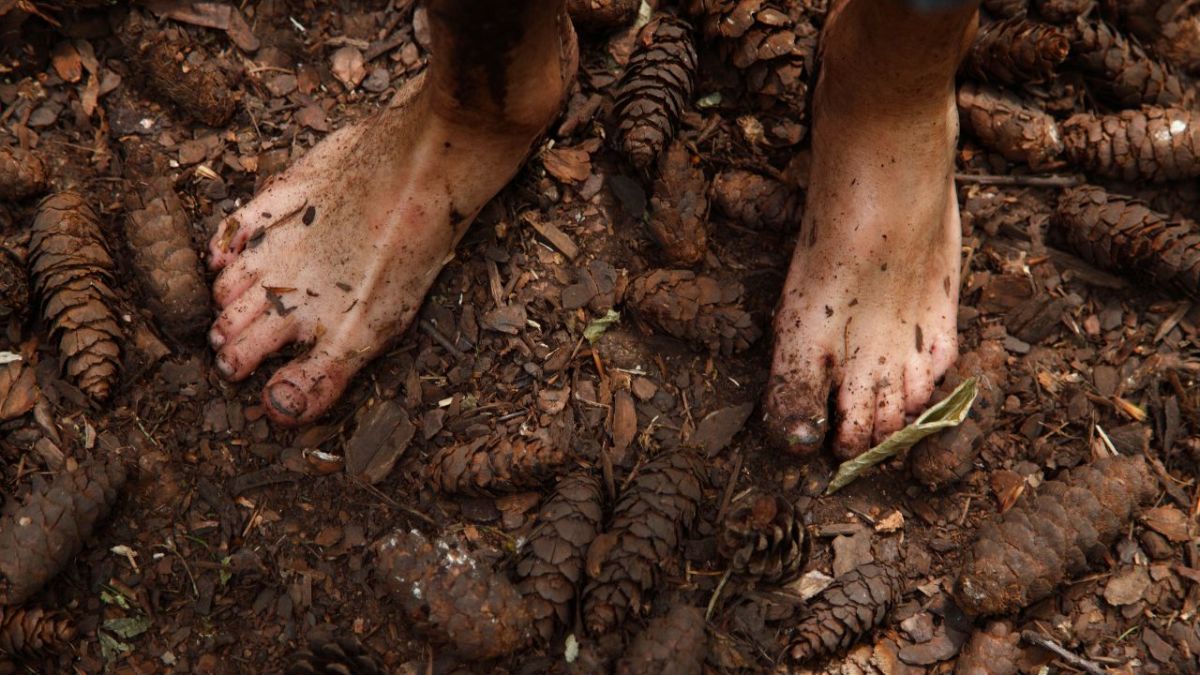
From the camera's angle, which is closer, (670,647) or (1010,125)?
(670,647)

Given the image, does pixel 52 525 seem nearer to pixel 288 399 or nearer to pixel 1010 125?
pixel 288 399

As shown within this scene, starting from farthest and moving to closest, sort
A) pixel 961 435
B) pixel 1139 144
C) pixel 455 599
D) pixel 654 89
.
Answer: pixel 1139 144
pixel 654 89
pixel 961 435
pixel 455 599

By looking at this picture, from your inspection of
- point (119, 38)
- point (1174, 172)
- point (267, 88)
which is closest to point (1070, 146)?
point (1174, 172)

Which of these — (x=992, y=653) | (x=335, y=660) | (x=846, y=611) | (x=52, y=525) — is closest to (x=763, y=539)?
(x=846, y=611)

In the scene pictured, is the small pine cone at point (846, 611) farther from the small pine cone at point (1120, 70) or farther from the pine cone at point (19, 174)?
the pine cone at point (19, 174)

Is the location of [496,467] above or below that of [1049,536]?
above

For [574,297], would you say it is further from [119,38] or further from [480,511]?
[119,38]

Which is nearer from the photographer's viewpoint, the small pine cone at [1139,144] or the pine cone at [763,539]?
the pine cone at [763,539]

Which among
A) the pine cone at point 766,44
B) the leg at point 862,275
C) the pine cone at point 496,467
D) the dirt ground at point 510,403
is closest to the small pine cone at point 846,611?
the dirt ground at point 510,403
